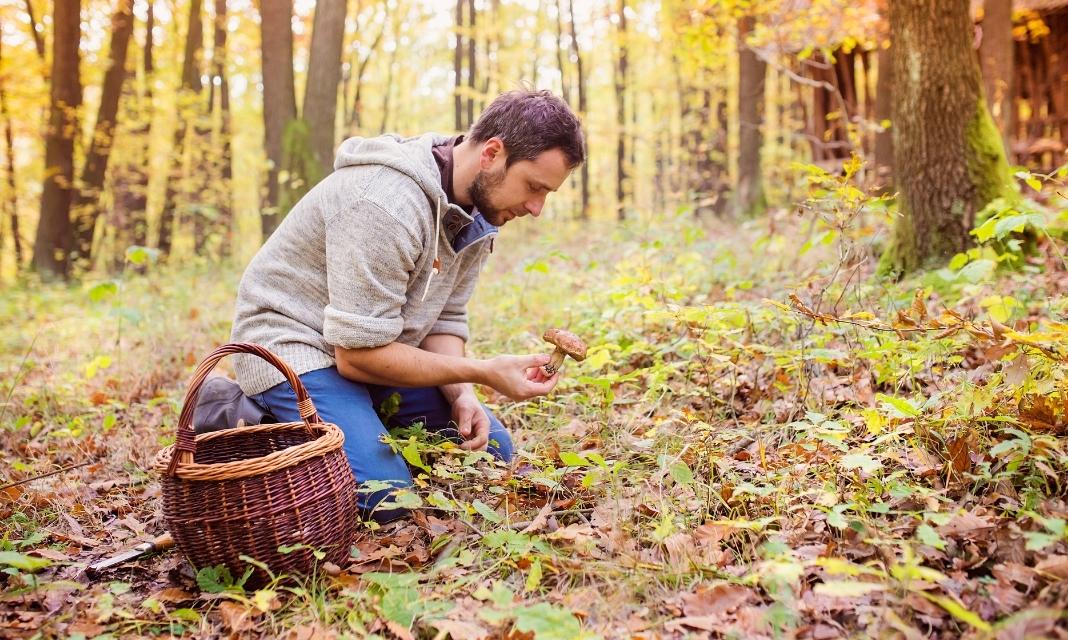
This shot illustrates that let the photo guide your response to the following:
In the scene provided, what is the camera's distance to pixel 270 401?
292cm

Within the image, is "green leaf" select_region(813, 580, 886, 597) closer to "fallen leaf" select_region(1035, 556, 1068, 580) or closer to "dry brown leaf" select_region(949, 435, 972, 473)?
"fallen leaf" select_region(1035, 556, 1068, 580)

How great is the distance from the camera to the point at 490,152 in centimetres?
283

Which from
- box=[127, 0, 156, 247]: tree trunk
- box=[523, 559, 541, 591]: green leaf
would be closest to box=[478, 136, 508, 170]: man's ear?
box=[523, 559, 541, 591]: green leaf

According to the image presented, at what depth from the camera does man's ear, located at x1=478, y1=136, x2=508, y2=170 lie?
2.80 metres

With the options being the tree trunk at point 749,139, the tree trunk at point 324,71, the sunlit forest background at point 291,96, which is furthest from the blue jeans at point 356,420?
the tree trunk at point 749,139

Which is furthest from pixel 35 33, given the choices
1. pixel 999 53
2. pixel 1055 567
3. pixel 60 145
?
pixel 1055 567

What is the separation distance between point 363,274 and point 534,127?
824mm

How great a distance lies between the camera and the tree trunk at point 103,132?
11.7 metres

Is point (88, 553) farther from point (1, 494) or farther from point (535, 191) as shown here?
point (535, 191)

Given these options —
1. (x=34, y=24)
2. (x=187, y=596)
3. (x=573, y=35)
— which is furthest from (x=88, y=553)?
(x=573, y=35)

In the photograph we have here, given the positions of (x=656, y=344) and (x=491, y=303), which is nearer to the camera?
(x=656, y=344)

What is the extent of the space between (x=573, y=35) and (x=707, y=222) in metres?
9.71

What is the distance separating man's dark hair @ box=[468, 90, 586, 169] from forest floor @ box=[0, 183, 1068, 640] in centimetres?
82

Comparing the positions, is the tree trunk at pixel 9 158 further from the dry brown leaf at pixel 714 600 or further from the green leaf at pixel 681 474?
the dry brown leaf at pixel 714 600
